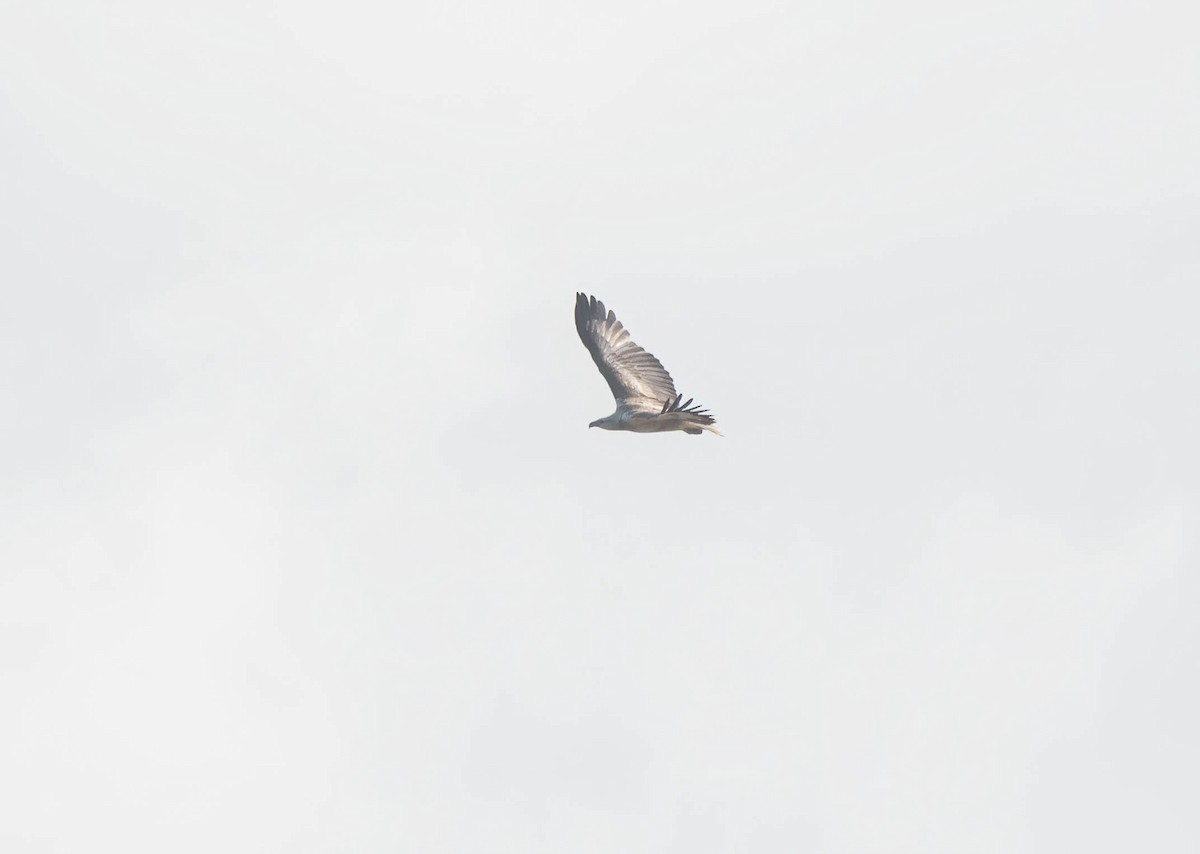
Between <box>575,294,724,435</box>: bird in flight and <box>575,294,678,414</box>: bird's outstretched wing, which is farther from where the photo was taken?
<box>575,294,678,414</box>: bird's outstretched wing

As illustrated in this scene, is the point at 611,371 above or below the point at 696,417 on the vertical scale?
above

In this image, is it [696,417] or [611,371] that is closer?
[696,417]

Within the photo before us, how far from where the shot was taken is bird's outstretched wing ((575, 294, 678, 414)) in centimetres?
4084

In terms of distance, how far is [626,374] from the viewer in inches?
1631

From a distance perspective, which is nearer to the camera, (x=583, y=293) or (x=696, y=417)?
(x=696, y=417)

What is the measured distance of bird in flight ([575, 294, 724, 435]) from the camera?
38.8 metres

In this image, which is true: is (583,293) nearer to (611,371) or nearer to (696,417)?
(611,371)

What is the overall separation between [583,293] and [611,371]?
2.37 metres

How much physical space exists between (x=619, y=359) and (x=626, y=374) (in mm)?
628

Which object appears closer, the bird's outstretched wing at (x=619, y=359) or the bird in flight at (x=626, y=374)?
the bird in flight at (x=626, y=374)

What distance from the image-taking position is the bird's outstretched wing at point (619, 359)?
40844 mm

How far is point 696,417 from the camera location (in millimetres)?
36156

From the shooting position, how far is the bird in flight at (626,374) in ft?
127

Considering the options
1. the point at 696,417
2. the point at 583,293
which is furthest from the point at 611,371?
the point at 696,417
